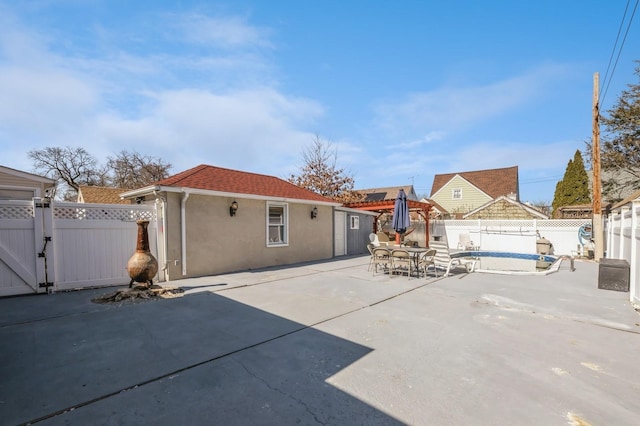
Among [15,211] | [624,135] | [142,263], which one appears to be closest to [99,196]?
[15,211]

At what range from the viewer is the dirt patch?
5.97 m

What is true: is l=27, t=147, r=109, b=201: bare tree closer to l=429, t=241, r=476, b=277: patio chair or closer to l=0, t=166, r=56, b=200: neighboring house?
l=0, t=166, r=56, b=200: neighboring house

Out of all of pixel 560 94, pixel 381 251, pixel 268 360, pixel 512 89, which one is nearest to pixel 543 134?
pixel 560 94

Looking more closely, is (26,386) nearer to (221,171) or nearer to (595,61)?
(221,171)

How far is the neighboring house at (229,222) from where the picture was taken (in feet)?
27.0

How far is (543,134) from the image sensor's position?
57.4 feet

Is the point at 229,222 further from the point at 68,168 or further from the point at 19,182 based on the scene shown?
the point at 68,168

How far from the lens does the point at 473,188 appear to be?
30203 mm

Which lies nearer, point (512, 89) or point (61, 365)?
point (61, 365)

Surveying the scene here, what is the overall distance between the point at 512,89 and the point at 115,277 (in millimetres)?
16262

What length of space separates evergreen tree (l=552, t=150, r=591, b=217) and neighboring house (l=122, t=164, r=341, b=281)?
19772mm

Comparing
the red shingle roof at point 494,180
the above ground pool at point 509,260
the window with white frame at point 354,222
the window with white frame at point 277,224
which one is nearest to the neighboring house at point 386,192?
the red shingle roof at point 494,180

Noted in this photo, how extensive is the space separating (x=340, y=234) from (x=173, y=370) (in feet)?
40.1

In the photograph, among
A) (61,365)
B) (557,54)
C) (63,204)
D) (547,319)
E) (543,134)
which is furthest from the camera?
(543,134)
